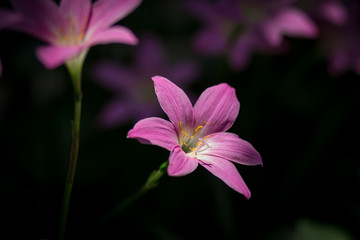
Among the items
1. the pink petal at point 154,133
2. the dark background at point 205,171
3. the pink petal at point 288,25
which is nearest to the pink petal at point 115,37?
the pink petal at point 154,133

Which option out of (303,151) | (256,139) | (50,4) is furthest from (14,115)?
(303,151)

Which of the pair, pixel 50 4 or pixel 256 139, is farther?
pixel 256 139

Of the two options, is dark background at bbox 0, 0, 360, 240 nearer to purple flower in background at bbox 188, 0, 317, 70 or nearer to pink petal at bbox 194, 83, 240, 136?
purple flower in background at bbox 188, 0, 317, 70

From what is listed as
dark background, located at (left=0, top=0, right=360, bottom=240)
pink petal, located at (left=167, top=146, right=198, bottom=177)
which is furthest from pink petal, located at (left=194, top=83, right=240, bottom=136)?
dark background, located at (left=0, top=0, right=360, bottom=240)

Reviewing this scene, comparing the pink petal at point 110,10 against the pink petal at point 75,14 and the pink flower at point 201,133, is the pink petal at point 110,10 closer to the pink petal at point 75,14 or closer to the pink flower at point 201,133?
the pink petal at point 75,14

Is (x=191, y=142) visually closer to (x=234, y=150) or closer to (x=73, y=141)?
(x=234, y=150)

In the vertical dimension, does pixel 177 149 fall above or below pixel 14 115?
above

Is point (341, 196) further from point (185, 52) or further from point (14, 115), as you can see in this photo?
point (14, 115)
